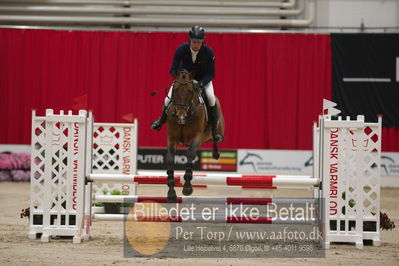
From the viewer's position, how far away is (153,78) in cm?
1400

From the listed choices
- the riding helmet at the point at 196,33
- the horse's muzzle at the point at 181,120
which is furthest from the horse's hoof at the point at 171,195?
the riding helmet at the point at 196,33

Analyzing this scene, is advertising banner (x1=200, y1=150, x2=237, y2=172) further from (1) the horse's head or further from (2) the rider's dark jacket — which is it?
(1) the horse's head

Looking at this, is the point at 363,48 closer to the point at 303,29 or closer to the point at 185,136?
the point at 303,29

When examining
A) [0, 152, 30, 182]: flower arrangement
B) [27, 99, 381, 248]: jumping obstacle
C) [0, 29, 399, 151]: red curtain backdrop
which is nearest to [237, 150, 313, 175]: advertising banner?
[0, 29, 399, 151]: red curtain backdrop

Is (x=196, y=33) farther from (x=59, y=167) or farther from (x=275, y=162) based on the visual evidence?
(x=275, y=162)

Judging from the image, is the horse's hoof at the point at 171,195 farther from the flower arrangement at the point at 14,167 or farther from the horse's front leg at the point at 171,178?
the flower arrangement at the point at 14,167

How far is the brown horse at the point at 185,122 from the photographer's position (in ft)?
17.6

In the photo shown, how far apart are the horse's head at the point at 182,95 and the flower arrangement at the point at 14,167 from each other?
9.07 meters

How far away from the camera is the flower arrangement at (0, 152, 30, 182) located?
13492 mm

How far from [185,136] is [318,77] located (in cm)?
873

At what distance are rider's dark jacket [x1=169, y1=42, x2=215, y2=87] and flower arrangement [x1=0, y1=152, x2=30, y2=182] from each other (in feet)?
28.9

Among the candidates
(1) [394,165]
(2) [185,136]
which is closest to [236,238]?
(2) [185,136]

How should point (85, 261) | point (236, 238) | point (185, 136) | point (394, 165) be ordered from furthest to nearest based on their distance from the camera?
point (394, 165), point (236, 238), point (185, 136), point (85, 261)

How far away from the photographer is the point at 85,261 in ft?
16.1
